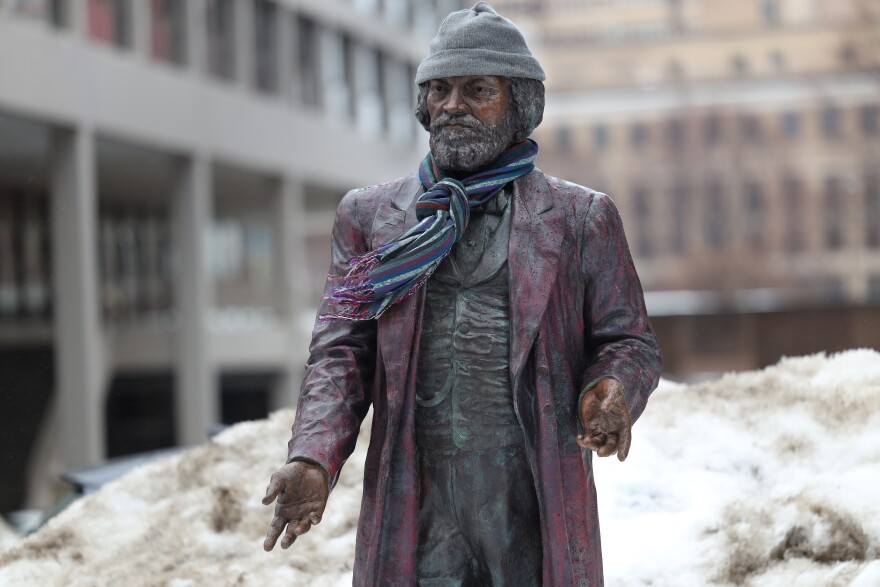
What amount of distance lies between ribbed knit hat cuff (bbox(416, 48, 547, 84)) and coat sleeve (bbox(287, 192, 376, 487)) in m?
0.47

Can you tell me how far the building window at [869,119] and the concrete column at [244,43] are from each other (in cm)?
2314

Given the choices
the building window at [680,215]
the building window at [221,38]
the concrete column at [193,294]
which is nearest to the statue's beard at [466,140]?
the concrete column at [193,294]

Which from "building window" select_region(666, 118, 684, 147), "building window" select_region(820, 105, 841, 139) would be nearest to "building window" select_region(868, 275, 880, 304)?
"building window" select_region(820, 105, 841, 139)

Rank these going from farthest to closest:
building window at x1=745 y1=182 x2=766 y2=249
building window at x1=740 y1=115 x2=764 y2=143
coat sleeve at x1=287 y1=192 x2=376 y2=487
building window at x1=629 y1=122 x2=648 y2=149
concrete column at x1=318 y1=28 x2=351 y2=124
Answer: building window at x1=629 y1=122 x2=648 y2=149
building window at x1=740 y1=115 x2=764 y2=143
building window at x1=745 y1=182 x2=766 y2=249
concrete column at x1=318 y1=28 x2=351 y2=124
coat sleeve at x1=287 y1=192 x2=376 y2=487

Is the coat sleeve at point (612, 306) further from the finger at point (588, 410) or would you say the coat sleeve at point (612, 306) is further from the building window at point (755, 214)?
the building window at point (755, 214)

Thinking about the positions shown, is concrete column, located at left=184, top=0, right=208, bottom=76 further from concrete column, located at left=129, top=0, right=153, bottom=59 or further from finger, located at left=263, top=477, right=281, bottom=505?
finger, located at left=263, top=477, right=281, bottom=505

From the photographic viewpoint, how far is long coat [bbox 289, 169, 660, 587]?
367 cm

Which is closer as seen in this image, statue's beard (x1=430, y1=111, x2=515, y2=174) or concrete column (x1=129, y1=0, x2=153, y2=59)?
statue's beard (x1=430, y1=111, x2=515, y2=174)

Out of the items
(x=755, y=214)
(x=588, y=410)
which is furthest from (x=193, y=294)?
(x=755, y=214)

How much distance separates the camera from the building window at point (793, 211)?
63188 mm

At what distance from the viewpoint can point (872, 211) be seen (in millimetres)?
55781

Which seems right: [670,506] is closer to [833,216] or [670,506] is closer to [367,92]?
[367,92]

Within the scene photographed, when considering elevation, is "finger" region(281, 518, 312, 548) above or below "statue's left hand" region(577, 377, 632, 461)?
below

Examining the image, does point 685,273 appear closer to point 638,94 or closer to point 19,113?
point 638,94
